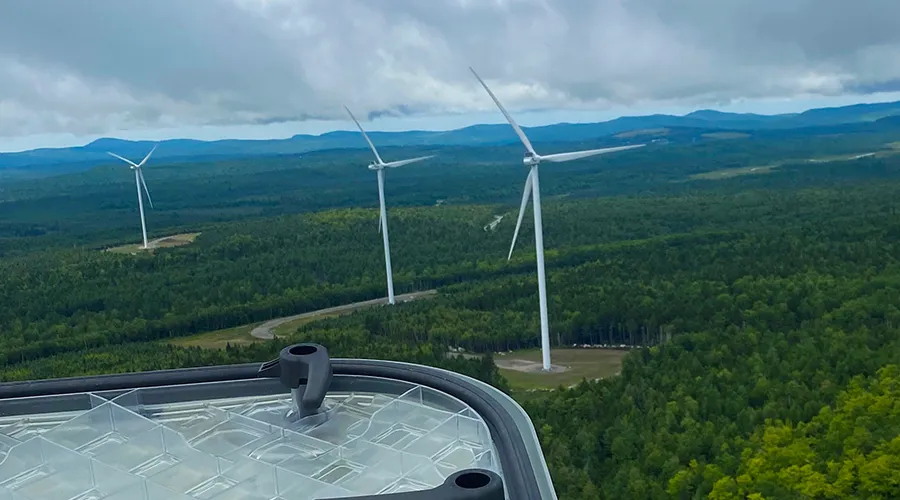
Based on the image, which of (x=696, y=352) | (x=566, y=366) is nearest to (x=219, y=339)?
(x=566, y=366)

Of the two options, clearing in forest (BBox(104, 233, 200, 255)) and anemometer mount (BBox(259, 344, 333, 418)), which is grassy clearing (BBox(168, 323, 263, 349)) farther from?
anemometer mount (BBox(259, 344, 333, 418))

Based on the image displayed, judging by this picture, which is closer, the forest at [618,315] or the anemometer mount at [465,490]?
the anemometer mount at [465,490]

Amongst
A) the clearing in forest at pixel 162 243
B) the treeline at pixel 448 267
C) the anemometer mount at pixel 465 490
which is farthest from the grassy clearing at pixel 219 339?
the anemometer mount at pixel 465 490

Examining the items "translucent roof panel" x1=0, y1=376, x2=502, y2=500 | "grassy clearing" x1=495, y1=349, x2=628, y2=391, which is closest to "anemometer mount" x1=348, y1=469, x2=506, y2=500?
"translucent roof panel" x1=0, y1=376, x2=502, y2=500

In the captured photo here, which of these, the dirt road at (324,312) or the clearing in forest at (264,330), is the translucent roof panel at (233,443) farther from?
the dirt road at (324,312)

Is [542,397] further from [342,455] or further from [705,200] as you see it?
[705,200]

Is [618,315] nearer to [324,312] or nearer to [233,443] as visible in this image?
[324,312]
